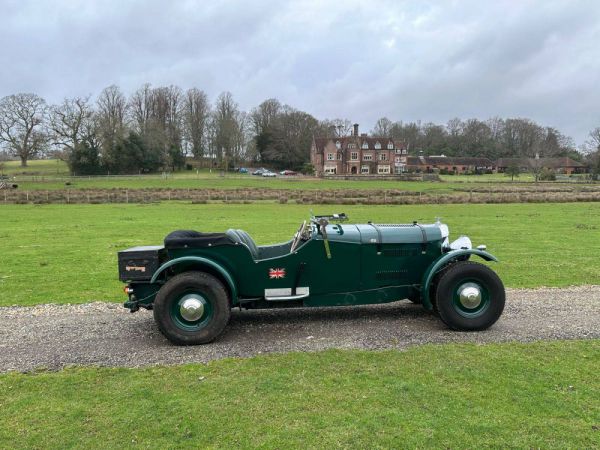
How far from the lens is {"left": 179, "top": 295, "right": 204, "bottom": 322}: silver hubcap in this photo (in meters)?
6.15

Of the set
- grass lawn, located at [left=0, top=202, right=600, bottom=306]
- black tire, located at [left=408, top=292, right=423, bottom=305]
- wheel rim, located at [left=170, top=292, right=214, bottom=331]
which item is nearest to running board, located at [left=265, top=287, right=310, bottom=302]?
wheel rim, located at [left=170, top=292, right=214, bottom=331]

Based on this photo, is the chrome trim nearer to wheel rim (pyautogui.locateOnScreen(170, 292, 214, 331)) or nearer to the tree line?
wheel rim (pyautogui.locateOnScreen(170, 292, 214, 331))

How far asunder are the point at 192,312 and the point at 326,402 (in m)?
2.48

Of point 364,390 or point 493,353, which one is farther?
point 493,353

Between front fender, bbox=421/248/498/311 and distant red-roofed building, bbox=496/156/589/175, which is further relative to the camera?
distant red-roofed building, bbox=496/156/589/175

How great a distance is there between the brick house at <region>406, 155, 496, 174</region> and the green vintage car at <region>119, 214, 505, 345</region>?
11814 cm

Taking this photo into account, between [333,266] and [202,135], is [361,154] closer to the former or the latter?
[202,135]

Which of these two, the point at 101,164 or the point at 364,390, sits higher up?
the point at 101,164

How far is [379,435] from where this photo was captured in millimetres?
3836

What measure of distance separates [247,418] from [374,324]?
3131 mm

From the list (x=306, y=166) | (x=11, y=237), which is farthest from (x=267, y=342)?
(x=306, y=166)

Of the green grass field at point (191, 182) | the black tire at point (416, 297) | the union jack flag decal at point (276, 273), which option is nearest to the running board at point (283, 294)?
the union jack flag decal at point (276, 273)

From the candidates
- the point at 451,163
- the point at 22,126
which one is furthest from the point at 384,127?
the point at 22,126

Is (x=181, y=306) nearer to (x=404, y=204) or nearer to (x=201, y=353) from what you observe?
(x=201, y=353)
